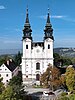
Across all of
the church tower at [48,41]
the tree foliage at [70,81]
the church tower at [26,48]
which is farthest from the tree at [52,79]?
the church tower at [26,48]

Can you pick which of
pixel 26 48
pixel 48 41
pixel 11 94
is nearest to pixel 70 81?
pixel 11 94

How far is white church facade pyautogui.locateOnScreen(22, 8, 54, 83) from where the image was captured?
62.7 m

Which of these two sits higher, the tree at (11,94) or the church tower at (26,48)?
the church tower at (26,48)

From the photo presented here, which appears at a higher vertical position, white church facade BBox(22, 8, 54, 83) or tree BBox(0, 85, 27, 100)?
white church facade BBox(22, 8, 54, 83)

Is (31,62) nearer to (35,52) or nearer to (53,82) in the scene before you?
(35,52)

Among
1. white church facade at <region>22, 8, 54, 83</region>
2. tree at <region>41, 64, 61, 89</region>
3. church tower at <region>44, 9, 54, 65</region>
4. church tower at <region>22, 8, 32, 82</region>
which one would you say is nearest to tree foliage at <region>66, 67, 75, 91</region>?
tree at <region>41, 64, 61, 89</region>

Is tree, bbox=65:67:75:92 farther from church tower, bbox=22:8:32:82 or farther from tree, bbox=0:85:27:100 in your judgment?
church tower, bbox=22:8:32:82

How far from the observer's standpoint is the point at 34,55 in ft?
208

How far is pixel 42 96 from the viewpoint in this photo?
4572 centimetres

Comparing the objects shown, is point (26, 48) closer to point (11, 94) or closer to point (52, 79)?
point (52, 79)

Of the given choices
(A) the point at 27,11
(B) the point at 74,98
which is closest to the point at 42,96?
(B) the point at 74,98

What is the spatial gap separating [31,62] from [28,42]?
4.39 meters

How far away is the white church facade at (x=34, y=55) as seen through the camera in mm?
62656

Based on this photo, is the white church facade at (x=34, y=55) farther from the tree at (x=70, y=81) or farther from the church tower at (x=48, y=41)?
the tree at (x=70, y=81)
